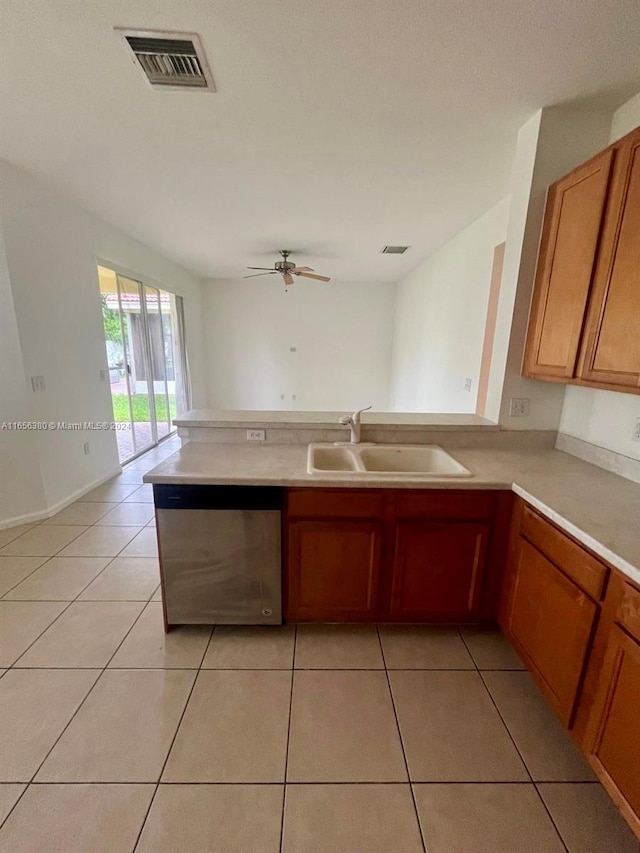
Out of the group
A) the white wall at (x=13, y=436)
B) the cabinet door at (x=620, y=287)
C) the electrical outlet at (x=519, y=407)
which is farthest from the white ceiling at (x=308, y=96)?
the electrical outlet at (x=519, y=407)

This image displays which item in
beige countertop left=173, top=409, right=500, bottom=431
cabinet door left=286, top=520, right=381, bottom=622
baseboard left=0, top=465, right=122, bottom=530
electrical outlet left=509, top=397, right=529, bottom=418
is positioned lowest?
baseboard left=0, top=465, right=122, bottom=530

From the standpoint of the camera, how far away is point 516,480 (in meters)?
1.66

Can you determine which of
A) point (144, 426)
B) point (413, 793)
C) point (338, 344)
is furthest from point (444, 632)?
point (338, 344)

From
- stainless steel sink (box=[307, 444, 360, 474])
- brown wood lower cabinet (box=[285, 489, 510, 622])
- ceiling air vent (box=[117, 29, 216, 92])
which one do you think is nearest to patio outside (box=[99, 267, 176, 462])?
ceiling air vent (box=[117, 29, 216, 92])

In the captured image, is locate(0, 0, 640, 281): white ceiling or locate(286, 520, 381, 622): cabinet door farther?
locate(286, 520, 381, 622): cabinet door

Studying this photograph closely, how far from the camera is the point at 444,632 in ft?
6.31

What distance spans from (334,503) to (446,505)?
1.72 feet

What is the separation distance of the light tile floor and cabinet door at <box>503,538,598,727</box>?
25 centimetres

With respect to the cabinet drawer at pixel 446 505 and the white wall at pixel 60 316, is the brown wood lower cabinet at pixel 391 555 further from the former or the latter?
the white wall at pixel 60 316

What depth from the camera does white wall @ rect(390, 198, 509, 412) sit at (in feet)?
10.6

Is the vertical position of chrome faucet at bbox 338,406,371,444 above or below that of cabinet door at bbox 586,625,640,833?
above

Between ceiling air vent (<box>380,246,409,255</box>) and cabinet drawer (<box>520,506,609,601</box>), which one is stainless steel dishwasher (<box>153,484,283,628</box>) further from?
ceiling air vent (<box>380,246,409,255</box>)

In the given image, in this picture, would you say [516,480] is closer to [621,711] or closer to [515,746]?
[621,711]

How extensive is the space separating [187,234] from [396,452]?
3.53 meters
